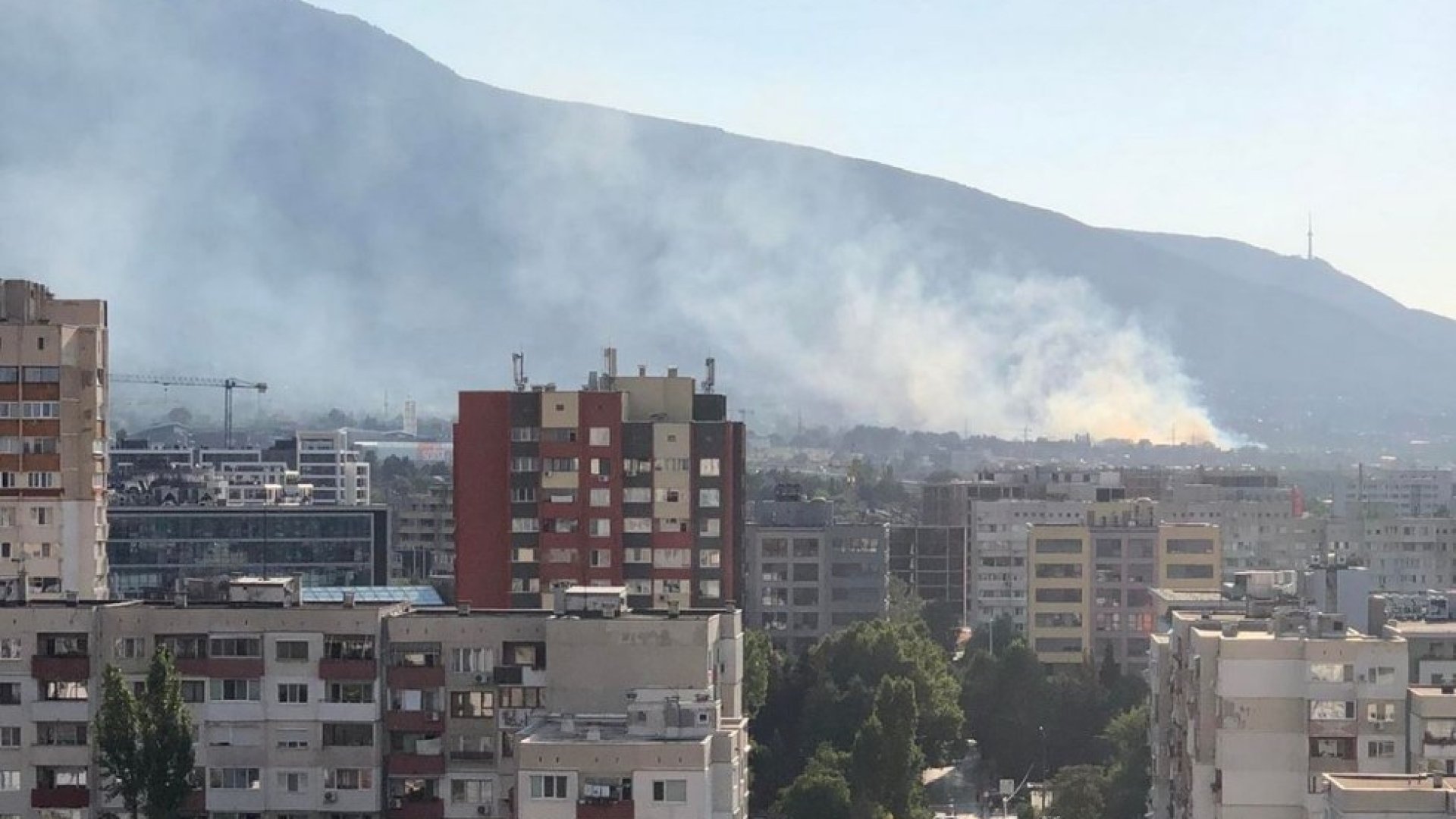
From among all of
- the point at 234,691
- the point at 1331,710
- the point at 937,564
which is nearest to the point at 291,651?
the point at 234,691

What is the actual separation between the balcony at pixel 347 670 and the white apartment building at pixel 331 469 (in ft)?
302

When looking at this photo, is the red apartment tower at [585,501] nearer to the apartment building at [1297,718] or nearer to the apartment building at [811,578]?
the apartment building at [1297,718]

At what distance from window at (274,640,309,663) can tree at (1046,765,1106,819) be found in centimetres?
1756

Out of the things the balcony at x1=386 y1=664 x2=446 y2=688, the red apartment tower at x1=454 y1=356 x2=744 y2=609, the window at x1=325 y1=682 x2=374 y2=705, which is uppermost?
the red apartment tower at x1=454 y1=356 x2=744 y2=609

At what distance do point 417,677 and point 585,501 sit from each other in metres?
13.3

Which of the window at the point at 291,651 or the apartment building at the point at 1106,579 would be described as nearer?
the window at the point at 291,651

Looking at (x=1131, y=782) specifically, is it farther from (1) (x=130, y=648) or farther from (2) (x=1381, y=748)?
(1) (x=130, y=648)

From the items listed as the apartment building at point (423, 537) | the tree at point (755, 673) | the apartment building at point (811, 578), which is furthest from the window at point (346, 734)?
the apartment building at point (423, 537)

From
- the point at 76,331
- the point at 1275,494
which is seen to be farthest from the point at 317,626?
the point at 1275,494

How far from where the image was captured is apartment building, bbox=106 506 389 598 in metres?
68.5

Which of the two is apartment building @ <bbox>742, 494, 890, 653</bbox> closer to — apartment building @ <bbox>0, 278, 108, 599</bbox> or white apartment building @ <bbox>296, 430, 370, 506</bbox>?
apartment building @ <bbox>0, 278, 108, 599</bbox>

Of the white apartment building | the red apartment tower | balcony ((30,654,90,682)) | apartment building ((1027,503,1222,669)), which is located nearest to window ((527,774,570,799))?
balcony ((30,654,90,682))

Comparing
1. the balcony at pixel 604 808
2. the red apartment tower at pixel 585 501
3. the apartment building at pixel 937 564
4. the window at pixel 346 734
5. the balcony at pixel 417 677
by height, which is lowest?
the apartment building at pixel 937 564

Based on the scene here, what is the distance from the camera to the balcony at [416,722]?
28281 mm
